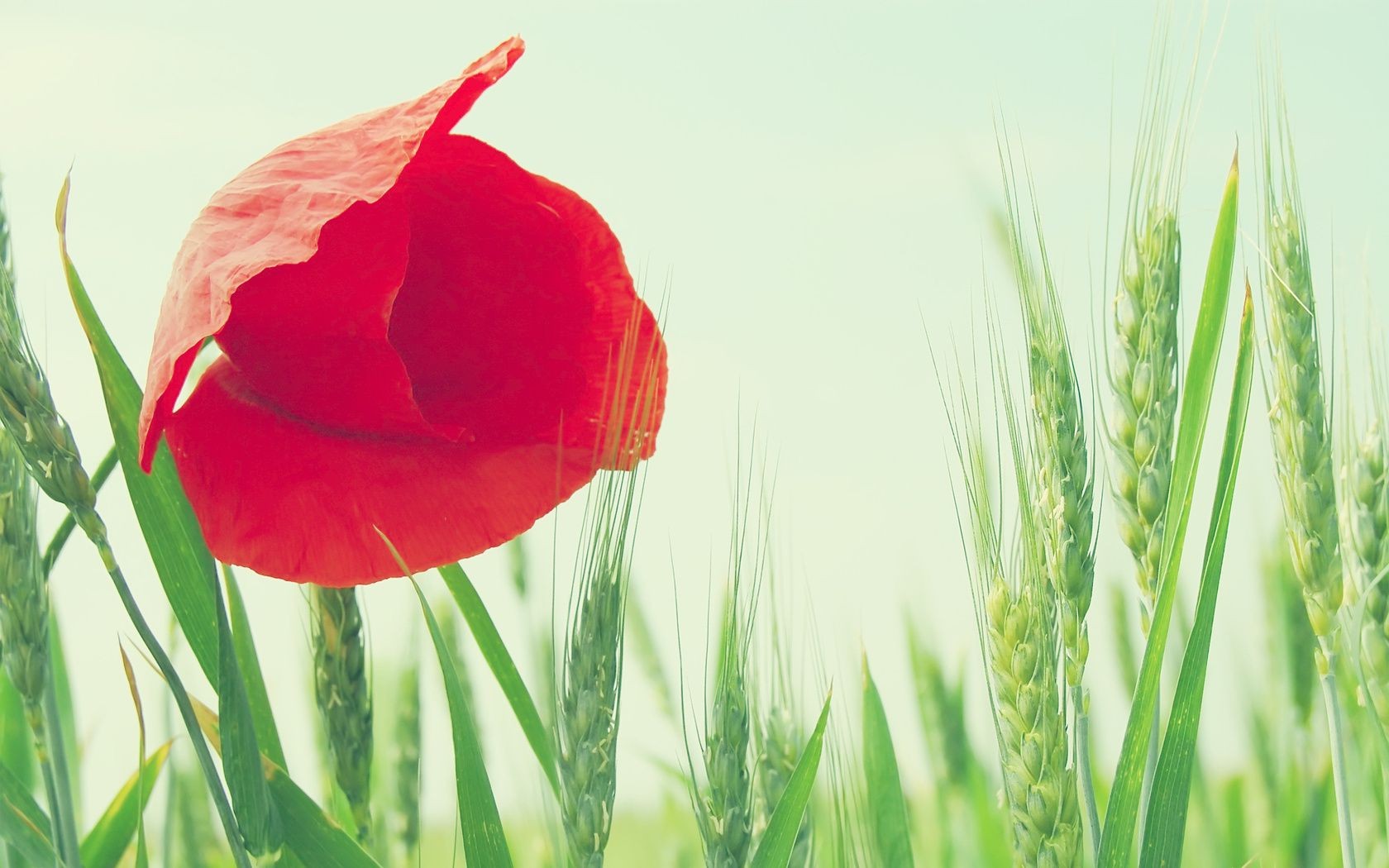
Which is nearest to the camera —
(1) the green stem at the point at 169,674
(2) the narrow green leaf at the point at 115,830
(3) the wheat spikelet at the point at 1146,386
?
(1) the green stem at the point at 169,674

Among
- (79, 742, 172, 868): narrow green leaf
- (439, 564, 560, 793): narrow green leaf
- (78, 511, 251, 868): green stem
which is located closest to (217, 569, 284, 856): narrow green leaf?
(78, 511, 251, 868): green stem

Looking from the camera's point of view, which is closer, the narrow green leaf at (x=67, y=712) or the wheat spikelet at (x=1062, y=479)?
the wheat spikelet at (x=1062, y=479)

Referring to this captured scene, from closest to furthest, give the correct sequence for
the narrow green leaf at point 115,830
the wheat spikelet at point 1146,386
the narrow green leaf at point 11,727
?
the wheat spikelet at point 1146,386, the narrow green leaf at point 115,830, the narrow green leaf at point 11,727

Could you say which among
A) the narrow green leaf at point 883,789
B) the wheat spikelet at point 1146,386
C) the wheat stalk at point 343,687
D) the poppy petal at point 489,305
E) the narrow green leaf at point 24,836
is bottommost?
the narrow green leaf at point 883,789

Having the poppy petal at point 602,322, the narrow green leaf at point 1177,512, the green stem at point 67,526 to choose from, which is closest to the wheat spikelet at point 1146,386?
the narrow green leaf at point 1177,512

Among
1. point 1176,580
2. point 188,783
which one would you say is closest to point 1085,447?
point 1176,580

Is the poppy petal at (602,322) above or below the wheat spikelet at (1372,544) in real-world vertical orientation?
above

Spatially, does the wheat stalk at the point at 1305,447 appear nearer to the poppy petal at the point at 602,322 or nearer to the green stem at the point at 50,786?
the poppy petal at the point at 602,322
